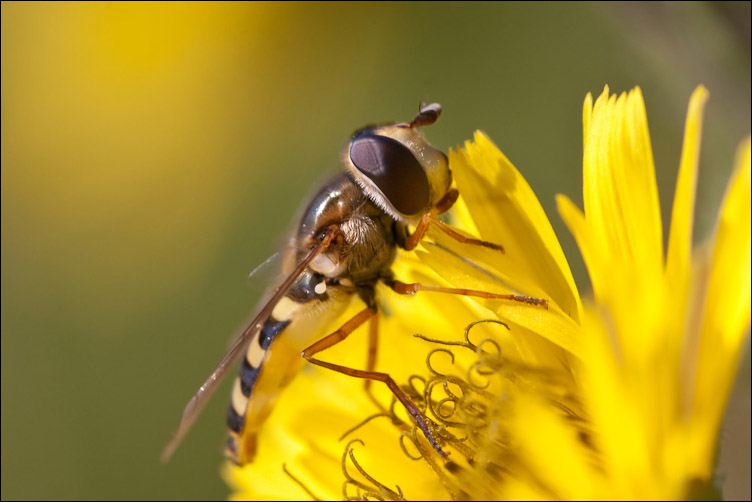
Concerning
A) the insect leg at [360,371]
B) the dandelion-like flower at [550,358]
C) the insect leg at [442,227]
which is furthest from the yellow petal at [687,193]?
the insect leg at [360,371]

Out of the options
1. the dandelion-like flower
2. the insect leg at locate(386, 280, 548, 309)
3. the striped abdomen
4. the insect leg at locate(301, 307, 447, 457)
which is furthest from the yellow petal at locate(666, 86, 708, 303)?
the striped abdomen

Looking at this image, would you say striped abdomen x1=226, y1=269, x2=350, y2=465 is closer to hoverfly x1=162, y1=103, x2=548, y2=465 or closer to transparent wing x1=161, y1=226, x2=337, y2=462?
hoverfly x1=162, y1=103, x2=548, y2=465

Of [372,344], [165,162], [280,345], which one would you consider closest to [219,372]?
[280,345]

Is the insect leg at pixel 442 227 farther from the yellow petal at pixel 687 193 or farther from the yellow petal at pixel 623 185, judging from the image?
the yellow petal at pixel 687 193

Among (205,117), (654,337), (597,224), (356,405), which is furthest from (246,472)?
(205,117)

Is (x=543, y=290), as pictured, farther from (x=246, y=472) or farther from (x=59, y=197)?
(x=59, y=197)

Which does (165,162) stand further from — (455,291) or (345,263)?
(455,291)
